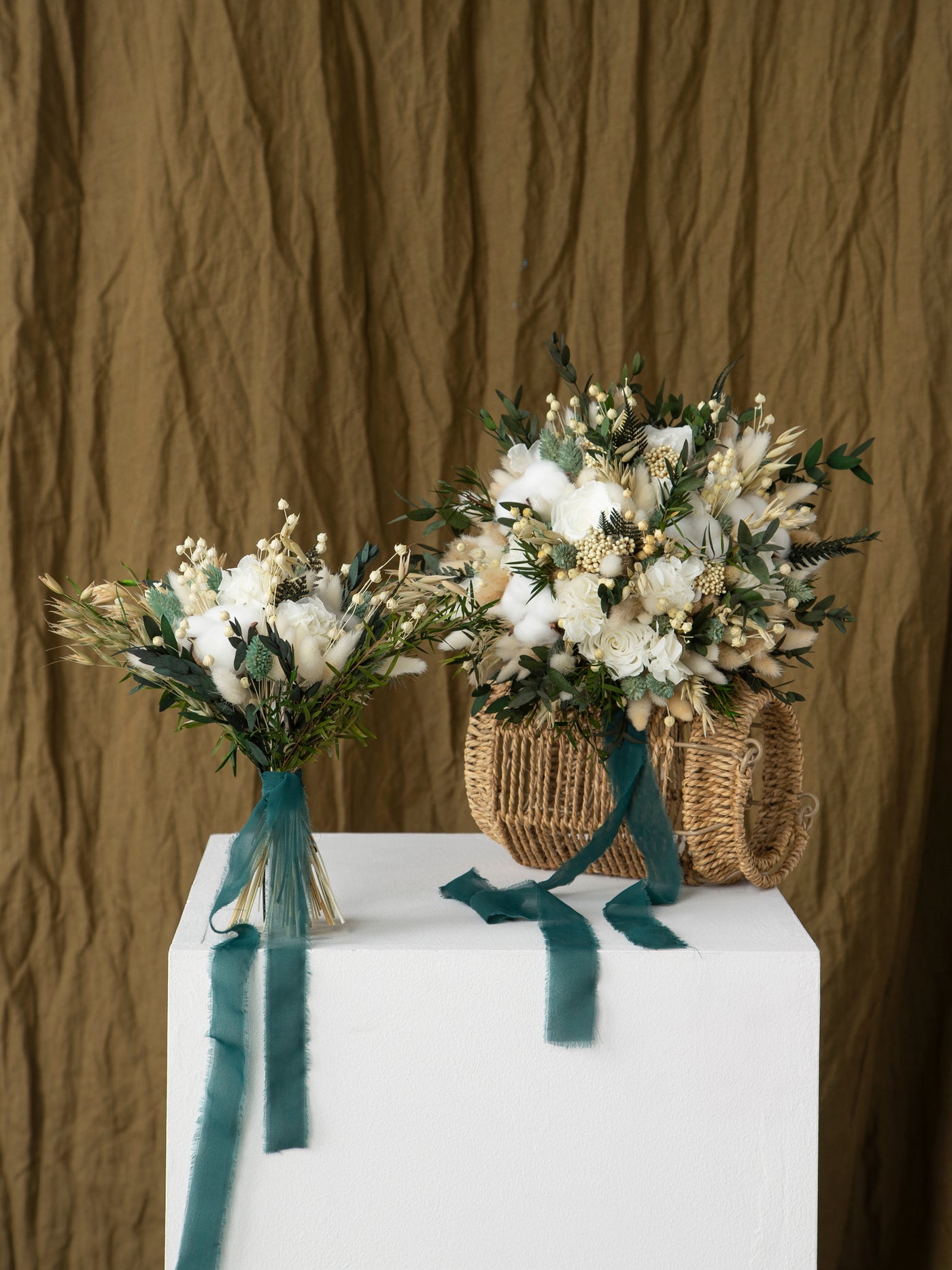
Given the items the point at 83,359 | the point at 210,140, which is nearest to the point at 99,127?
the point at 210,140

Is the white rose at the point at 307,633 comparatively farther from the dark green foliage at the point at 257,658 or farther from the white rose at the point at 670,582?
the white rose at the point at 670,582

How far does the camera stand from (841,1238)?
1.83 m

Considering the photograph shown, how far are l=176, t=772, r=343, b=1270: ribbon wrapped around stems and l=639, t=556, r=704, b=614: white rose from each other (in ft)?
1.12

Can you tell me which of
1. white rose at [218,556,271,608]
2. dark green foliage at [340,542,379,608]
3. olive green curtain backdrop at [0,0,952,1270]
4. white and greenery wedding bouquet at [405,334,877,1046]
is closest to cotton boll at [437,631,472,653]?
white and greenery wedding bouquet at [405,334,877,1046]

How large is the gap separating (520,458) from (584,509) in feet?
0.40

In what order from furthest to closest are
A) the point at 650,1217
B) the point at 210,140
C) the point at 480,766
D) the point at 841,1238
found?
the point at 841,1238, the point at 210,140, the point at 480,766, the point at 650,1217

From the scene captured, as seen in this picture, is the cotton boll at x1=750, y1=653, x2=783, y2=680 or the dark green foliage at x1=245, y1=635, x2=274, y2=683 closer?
the dark green foliage at x1=245, y1=635, x2=274, y2=683

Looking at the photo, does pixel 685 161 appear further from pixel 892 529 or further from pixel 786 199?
pixel 892 529

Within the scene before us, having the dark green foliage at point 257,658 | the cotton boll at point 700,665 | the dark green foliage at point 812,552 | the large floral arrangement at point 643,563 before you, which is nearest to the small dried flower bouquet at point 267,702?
the dark green foliage at point 257,658

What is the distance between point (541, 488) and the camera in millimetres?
1101

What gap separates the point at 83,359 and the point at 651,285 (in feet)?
2.72

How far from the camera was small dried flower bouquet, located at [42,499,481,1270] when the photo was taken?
99 centimetres

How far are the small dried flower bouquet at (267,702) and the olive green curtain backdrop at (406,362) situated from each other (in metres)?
0.74

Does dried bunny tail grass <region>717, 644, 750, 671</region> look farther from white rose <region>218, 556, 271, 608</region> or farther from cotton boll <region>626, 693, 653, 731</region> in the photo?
white rose <region>218, 556, 271, 608</region>
